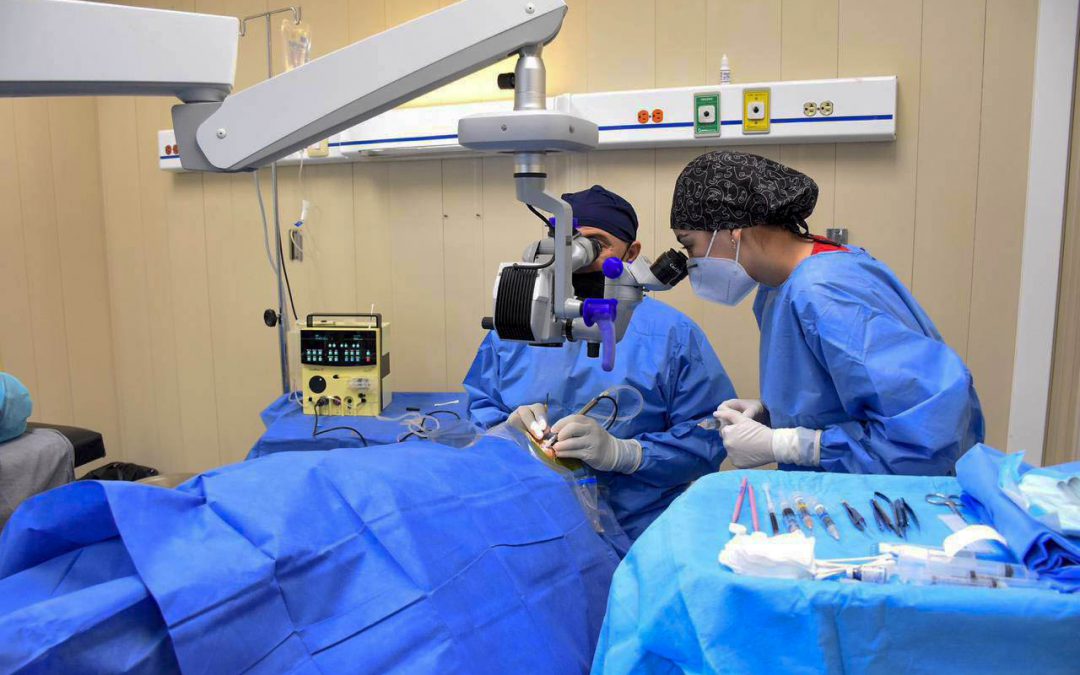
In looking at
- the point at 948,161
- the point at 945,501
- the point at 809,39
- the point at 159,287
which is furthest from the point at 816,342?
the point at 159,287

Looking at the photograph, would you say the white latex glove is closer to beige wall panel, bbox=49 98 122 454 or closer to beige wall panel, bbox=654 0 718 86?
beige wall panel, bbox=654 0 718 86

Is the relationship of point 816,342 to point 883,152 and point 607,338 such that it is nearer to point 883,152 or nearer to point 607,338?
point 607,338

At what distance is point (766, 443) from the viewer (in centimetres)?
153

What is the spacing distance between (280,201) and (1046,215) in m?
2.53

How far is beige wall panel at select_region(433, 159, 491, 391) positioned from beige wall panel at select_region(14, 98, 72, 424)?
1.57 metres

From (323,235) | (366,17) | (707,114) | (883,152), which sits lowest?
(323,235)

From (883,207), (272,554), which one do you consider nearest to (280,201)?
(883,207)

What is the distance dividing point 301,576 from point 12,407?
5.74 feet

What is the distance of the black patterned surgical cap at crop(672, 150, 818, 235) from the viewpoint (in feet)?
5.02

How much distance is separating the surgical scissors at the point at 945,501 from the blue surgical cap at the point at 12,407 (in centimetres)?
227

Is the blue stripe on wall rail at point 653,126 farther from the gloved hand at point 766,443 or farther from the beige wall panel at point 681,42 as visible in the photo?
the gloved hand at point 766,443

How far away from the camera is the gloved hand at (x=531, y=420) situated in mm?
1651

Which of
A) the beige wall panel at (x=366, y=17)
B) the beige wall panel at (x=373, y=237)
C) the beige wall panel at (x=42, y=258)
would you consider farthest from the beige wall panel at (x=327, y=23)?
the beige wall panel at (x=42, y=258)

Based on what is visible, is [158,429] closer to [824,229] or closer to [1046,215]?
[824,229]
